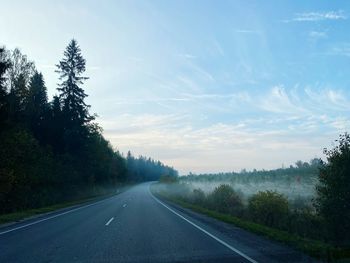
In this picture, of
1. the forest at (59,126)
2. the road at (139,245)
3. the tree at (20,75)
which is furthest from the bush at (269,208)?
the tree at (20,75)

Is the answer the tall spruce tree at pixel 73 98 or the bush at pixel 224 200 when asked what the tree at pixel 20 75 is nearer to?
the tall spruce tree at pixel 73 98

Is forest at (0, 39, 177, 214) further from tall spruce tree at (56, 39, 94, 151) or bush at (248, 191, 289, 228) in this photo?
bush at (248, 191, 289, 228)

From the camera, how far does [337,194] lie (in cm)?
1636

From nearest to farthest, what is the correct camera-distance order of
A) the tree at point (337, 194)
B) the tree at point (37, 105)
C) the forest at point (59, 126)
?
1. the tree at point (337, 194)
2. the forest at point (59, 126)
3. the tree at point (37, 105)

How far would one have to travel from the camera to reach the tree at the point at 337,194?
16.1 meters

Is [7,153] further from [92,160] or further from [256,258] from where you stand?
[92,160]

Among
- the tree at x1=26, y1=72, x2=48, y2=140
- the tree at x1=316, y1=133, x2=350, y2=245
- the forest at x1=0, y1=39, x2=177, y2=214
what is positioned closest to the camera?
the tree at x1=316, y1=133, x2=350, y2=245

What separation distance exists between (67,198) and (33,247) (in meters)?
37.5

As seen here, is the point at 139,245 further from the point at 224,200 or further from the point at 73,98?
the point at 73,98

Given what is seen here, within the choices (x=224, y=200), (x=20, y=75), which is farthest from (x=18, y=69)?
(x=224, y=200)

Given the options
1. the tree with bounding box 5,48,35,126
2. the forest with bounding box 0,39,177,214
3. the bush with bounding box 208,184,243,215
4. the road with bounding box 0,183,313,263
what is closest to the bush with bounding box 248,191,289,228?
the road with bounding box 0,183,313,263

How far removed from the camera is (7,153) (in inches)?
1229

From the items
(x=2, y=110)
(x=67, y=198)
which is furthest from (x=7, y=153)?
(x=67, y=198)

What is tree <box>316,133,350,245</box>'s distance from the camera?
16.1 metres
